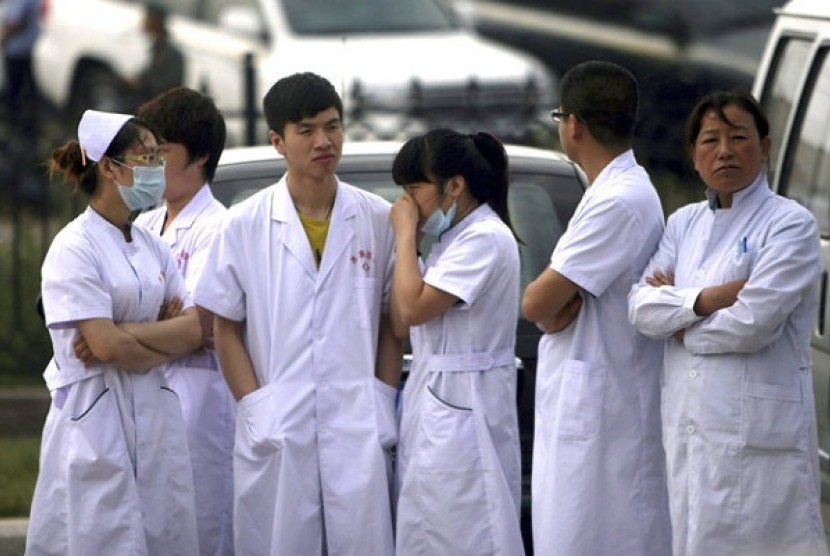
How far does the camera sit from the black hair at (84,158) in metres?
6.27

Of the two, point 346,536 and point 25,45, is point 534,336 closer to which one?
point 346,536

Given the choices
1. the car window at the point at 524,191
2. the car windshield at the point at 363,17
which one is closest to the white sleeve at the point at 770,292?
the car window at the point at 524,191

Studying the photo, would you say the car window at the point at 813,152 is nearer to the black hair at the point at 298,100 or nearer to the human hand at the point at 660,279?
the human hand at the point at 660,279

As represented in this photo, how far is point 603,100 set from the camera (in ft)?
19.9

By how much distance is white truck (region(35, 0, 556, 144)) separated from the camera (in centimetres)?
1409

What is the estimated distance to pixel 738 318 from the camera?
573 centimetres

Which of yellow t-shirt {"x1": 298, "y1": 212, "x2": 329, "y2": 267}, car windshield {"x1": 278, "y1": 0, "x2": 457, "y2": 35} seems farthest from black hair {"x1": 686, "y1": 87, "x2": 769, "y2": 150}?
car windshield {"x1": 278, "y1": 0, "x2": 457, "y2": 35}

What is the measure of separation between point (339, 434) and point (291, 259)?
1.81ft

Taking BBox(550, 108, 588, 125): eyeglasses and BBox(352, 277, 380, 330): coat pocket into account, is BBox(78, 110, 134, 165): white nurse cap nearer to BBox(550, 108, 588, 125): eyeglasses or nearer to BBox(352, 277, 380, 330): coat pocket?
BBox(352, 277, 380, 330): coat pocket

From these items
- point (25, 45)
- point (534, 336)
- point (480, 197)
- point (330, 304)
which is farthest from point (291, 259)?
point (25, 45)

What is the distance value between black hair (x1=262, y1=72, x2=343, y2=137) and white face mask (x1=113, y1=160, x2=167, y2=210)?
1.27 feet

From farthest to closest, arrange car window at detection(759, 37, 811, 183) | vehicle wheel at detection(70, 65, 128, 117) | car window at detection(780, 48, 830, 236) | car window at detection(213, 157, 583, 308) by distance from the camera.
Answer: vehicle wheel at detection(70, 65, 128, 117) → car window at detection(759, 37, 811, 183) → car window at detection(780, 48, 830, 236) → car window at detection(213, 157, 583, 308)

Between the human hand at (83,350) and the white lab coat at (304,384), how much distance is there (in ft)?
1.21

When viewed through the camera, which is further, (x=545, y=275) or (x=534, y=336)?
(x=534, y=336)
